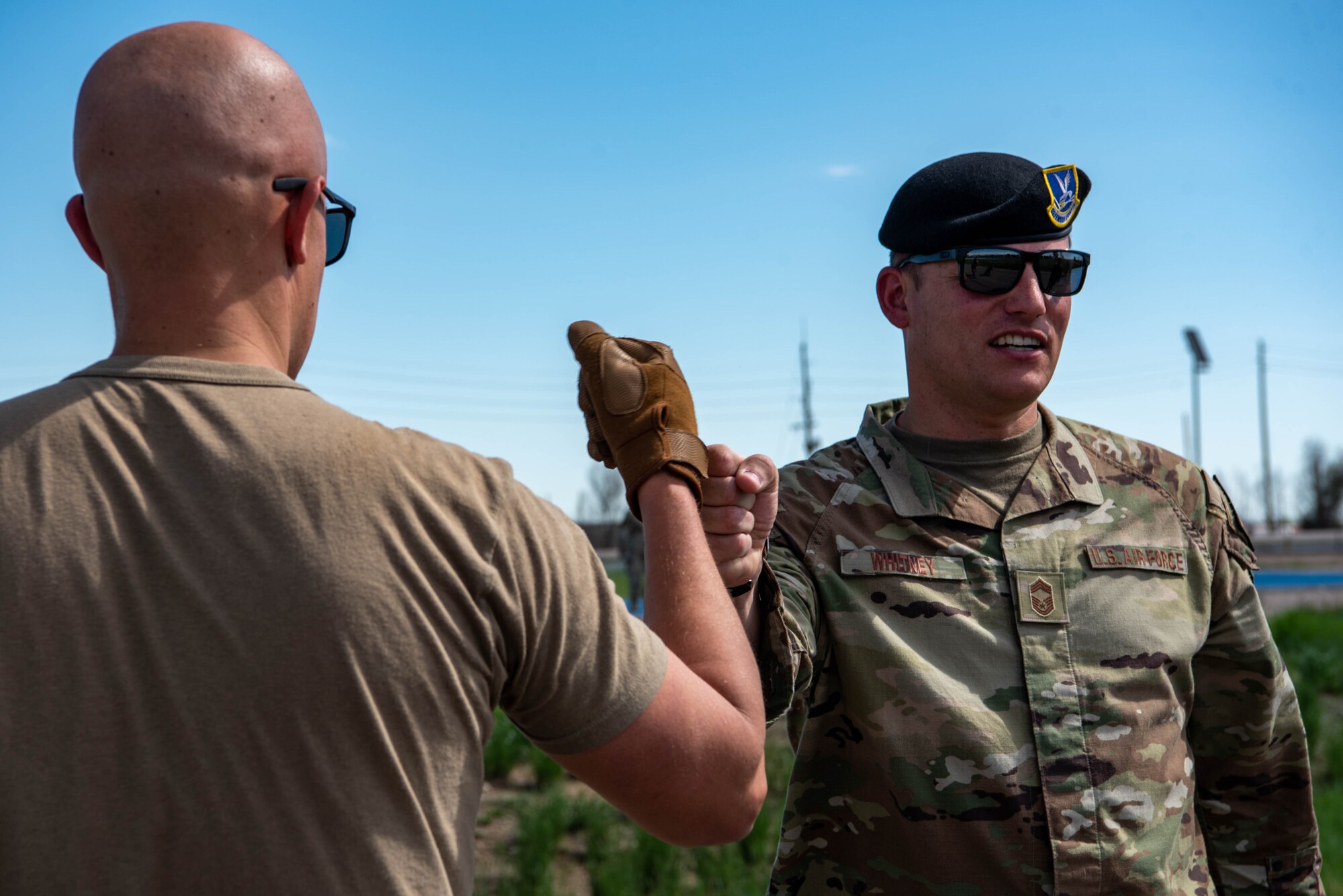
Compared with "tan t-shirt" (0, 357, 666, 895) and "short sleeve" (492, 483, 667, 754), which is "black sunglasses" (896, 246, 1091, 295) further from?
"tan t-shirt" (0, 357, 666, 895)

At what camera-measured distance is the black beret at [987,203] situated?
9.49ft

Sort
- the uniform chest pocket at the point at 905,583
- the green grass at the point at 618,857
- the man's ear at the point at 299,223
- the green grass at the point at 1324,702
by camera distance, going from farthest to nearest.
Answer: the green grass at the point at 1324,702 < the green grass at the point at 618,857 < the uniform chest pocket at the point at 905,583 < the man's ear at the point at 299,223

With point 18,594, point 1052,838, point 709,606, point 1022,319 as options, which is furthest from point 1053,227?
point 18,594

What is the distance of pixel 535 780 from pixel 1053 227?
18.2 ft

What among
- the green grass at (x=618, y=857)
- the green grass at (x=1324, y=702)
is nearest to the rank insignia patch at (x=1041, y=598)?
the green grass at (x=1324, y=702)

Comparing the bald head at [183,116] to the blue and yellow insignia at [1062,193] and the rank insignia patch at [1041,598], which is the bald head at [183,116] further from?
the blue and yellow insignia at [1062,193]

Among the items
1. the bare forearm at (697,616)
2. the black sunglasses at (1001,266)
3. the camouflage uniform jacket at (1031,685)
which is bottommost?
the camouflage uniform jacket at (1031,685)

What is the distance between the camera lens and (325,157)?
162cm

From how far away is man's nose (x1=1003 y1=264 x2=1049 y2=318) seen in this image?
286cm

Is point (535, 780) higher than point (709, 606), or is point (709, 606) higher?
point (709, 606)

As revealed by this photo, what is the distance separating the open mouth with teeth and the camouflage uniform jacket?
0.99 feet

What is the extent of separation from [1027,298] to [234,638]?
220 centimetres

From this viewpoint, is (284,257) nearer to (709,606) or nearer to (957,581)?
(709,606)

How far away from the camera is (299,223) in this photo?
1.54 meters
